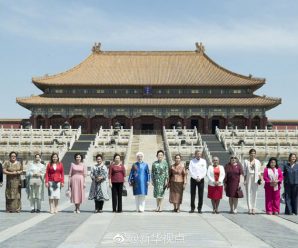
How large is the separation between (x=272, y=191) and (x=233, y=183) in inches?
39.2

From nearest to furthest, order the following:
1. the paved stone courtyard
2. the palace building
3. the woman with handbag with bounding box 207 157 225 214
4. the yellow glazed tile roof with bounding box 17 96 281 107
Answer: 1. the paved stone courtyard
2. the woman with handbag with bounding box 207 157 225 214
3. the yellow glazed tile roof with bounding box 17 96 281 107
4. the palace building

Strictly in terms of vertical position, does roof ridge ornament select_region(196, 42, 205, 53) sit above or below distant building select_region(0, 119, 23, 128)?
above

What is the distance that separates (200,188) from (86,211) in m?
2.99

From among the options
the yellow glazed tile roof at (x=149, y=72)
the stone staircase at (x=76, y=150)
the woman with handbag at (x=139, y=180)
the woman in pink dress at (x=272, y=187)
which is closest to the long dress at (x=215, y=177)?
the woman in pink dress at (x=272, y=187)

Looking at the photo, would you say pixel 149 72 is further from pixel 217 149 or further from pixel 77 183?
pixel 77 183

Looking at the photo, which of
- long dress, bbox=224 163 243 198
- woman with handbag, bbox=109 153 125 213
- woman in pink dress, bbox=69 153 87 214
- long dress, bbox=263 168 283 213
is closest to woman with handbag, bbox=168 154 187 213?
long dress, bbox=224 163 243 198

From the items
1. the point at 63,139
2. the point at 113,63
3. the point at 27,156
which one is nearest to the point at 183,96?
the point at 113,63

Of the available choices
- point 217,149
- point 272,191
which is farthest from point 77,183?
point 217,149

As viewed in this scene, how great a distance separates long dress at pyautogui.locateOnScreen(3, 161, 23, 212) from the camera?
46.1ft

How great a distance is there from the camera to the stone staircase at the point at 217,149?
121 ft

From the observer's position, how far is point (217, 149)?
41.6 meters

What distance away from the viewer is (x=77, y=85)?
65.0 m

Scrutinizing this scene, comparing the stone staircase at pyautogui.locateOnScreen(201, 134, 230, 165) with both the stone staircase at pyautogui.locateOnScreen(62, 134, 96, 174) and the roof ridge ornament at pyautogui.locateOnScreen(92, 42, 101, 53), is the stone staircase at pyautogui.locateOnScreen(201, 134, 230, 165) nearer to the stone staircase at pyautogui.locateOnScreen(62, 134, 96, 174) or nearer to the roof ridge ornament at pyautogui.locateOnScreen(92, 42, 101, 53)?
the stone staircase at pyautogui.locateOnScreen(62, 134, 96, 174)

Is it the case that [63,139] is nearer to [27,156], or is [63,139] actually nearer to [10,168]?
[27,156]
